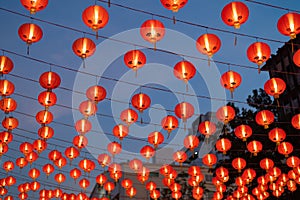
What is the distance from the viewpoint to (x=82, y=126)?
9328mm

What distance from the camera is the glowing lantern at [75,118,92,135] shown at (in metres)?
9.32

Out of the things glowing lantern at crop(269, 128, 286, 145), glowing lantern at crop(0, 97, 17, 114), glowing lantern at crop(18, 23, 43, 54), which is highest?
glowing lantern at crop(18, 23, 43, 54)

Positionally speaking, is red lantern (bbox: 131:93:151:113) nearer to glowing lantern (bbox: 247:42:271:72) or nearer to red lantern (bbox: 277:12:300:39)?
glowing lantern (bbox: 247:42:271:72)

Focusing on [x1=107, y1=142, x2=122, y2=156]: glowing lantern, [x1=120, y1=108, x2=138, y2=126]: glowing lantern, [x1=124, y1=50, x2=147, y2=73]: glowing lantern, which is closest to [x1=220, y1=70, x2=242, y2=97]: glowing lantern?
[x1=124, y1=50, x2=147, y2=73]: glowing lantern

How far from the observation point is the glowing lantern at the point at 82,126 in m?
9.32

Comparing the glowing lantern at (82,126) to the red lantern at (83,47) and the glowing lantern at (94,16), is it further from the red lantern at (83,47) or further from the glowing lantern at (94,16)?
the glowing lantern at (94,16)

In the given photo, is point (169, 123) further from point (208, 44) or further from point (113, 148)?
point (208, 44)

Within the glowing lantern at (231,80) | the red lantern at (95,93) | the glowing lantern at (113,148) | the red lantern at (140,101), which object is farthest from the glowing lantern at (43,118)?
the glowing lantern at (231,80)

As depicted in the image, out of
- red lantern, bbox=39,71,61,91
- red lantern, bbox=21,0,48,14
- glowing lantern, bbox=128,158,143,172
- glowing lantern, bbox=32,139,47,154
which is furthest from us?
glowing lantern, bbox=128,158,143,172

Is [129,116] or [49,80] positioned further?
[129,116]

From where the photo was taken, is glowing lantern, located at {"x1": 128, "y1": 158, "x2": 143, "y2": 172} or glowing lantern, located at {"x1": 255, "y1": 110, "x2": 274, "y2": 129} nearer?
glowing lantern, located at {"x1": 255, "y1": 110, "x2": 274, "y2": 129}

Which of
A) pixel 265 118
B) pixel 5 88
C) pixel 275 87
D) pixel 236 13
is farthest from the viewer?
pixel 265 118

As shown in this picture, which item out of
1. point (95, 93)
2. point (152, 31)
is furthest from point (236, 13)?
point (95, 93)

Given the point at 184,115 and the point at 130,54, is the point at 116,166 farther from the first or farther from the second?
the point at 130,54
